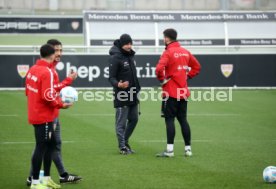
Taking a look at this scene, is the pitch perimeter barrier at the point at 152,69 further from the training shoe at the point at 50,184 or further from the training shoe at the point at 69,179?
the training shoe at the point at 50,184

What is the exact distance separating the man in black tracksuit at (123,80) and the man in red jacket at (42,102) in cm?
353

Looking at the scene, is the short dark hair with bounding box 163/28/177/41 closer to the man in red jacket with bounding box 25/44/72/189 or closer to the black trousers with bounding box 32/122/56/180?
the man in red jacket with bounding box 25/44/72/189

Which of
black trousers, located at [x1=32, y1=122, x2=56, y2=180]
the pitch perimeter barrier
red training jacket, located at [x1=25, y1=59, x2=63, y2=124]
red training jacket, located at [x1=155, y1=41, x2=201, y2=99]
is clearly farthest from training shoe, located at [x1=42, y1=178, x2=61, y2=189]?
the pitch perimeter barrier

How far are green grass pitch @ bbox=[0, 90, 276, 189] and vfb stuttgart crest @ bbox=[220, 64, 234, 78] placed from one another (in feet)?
13.9

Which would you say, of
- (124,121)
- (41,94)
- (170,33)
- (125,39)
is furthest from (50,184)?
(170,33)

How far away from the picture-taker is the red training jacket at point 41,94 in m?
9.32

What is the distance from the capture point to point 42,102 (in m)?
9.41

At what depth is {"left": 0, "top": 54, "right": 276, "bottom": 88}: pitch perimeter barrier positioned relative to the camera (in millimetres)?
23984

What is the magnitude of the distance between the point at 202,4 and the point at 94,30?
644 inches

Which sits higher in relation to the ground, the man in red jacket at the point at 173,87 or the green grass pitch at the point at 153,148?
the man in red jacket at the point at 173,87

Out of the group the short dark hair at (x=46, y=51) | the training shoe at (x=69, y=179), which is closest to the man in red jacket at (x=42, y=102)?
the short dark hair at (x=46, y=51)

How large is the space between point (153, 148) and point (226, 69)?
12339 mm

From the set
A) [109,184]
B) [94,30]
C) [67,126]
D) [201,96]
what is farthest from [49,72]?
[94,30]

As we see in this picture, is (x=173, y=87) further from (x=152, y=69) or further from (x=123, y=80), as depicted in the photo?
(x=152, y=69)
